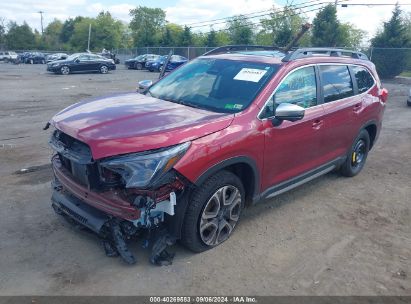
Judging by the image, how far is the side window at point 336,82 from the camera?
4969 mm

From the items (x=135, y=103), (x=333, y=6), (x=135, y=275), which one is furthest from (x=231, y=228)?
(x=333, y=6)

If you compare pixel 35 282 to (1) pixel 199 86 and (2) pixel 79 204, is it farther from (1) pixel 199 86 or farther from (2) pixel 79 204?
(1) pixel 199 86

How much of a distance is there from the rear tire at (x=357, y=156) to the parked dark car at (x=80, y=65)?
25.7 metres

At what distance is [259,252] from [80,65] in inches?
1082

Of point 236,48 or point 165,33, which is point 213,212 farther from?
point 165,33

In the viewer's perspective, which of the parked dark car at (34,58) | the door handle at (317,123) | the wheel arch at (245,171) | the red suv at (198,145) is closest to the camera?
the red suv at (198,145)

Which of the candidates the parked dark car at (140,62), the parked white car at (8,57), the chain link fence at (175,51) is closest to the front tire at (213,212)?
the chain link fence at (175,51)

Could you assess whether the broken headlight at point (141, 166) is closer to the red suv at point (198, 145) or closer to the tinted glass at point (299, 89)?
the red suv at point (198, 145)

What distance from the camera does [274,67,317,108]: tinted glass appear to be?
4.30 meters

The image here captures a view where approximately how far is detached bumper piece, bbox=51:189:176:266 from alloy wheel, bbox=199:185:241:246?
37 centimetres

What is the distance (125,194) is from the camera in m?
3.41

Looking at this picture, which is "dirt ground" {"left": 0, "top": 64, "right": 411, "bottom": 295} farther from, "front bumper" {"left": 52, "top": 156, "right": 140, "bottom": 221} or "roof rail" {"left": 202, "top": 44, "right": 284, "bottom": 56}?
"roof rail" {"left": 202, "top": 44, "right": 284, "bottom": 56}

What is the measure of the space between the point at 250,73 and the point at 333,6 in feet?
102

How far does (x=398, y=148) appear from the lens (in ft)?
26.6
